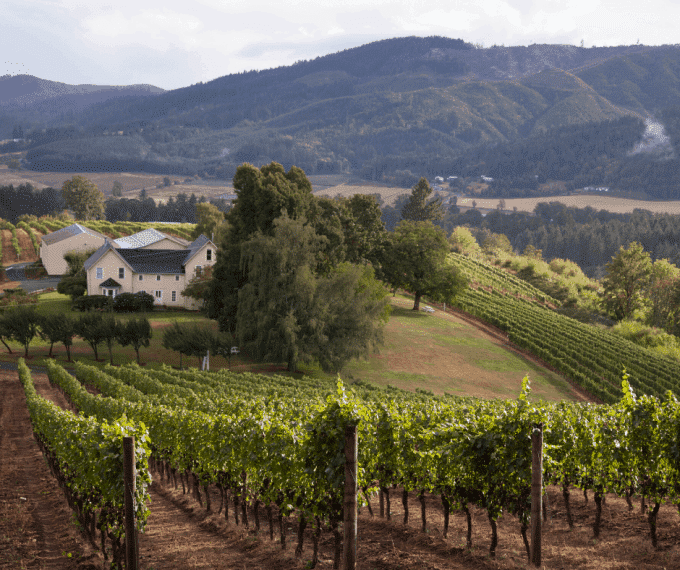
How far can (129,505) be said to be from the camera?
8867 millimetres

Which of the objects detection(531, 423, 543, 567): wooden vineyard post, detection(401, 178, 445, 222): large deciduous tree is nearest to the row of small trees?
detection(531, 423, 543, 567): wooden vineyard post

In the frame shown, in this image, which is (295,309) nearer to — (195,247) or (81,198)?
(195,247)

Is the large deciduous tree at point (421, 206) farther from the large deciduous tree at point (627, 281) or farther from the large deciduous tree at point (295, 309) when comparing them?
the large deciduous tree at point (295, 309)

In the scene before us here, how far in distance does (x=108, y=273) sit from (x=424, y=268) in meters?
39.6

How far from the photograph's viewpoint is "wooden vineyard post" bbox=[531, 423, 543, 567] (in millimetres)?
8578

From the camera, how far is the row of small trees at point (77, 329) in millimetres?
47094

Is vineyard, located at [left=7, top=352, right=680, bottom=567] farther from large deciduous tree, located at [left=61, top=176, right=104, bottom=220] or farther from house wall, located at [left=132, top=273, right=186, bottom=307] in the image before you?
large deciduous tree, located at [left=61, top=176, right=104, bottom=220]

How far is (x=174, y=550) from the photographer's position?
1113 cm

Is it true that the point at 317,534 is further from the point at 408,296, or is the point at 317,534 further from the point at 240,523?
the point at 408,296

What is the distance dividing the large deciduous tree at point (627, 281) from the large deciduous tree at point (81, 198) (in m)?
134

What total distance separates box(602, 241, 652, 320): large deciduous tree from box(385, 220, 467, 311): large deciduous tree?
34.5m

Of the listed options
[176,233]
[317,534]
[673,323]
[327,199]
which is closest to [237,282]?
[327,199]

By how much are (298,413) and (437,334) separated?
42.7 metres

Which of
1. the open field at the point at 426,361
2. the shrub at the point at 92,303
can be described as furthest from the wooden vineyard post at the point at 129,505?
the shrub at the point at 92,303
